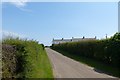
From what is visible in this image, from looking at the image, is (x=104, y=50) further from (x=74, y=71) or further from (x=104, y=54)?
(x=74, y=71)

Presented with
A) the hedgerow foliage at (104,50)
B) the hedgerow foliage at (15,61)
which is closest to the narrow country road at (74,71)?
the hedgerow foliage at (104,50)

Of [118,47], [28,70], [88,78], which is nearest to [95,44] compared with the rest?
[118,47]

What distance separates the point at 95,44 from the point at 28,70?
87.7ft

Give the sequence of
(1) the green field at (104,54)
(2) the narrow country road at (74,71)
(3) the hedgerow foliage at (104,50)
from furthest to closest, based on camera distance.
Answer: (3) the hedgerow foliage at (104,50)
(1) the green field at (104,54)
(2) the narrow country road at (74,71)

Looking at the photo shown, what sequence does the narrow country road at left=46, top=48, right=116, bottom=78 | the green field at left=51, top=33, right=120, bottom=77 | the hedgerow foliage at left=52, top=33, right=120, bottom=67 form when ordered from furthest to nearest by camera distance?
the hedgerow foliage at left=52, top=33, right=120, bottom=67, the green field at left=51, top=33, right=120, bottom=77, the narrow country road at left=46, top=48, right=116, bottom=78

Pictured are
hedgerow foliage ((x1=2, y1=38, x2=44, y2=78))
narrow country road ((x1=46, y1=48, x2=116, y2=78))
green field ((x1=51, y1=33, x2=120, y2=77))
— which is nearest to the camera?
hedgerow foliage ((x1=2, y1=38, x2=44, y2=78))

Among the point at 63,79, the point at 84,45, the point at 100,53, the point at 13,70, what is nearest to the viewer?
the point at 13,70

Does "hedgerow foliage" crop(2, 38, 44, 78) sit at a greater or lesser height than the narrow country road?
greater

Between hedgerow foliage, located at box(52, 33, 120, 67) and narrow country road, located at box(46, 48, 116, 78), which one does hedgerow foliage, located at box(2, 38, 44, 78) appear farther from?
hedgerow foliage, located at box(52, 33, 120, 67)

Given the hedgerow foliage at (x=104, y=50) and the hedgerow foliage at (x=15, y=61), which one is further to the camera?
the hedgerow foliage at (x=104, y=50)

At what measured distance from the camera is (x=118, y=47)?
94.4 ft

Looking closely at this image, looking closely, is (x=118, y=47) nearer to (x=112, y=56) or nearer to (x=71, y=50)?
(x=112, y=56)

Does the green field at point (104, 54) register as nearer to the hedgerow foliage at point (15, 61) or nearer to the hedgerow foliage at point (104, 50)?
the hedgerow foliage at point (104, 50)

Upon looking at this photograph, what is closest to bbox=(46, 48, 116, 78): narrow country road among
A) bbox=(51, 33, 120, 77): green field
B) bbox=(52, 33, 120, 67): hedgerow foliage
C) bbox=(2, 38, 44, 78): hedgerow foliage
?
bbox=(51, 33, 120, 77): green field
